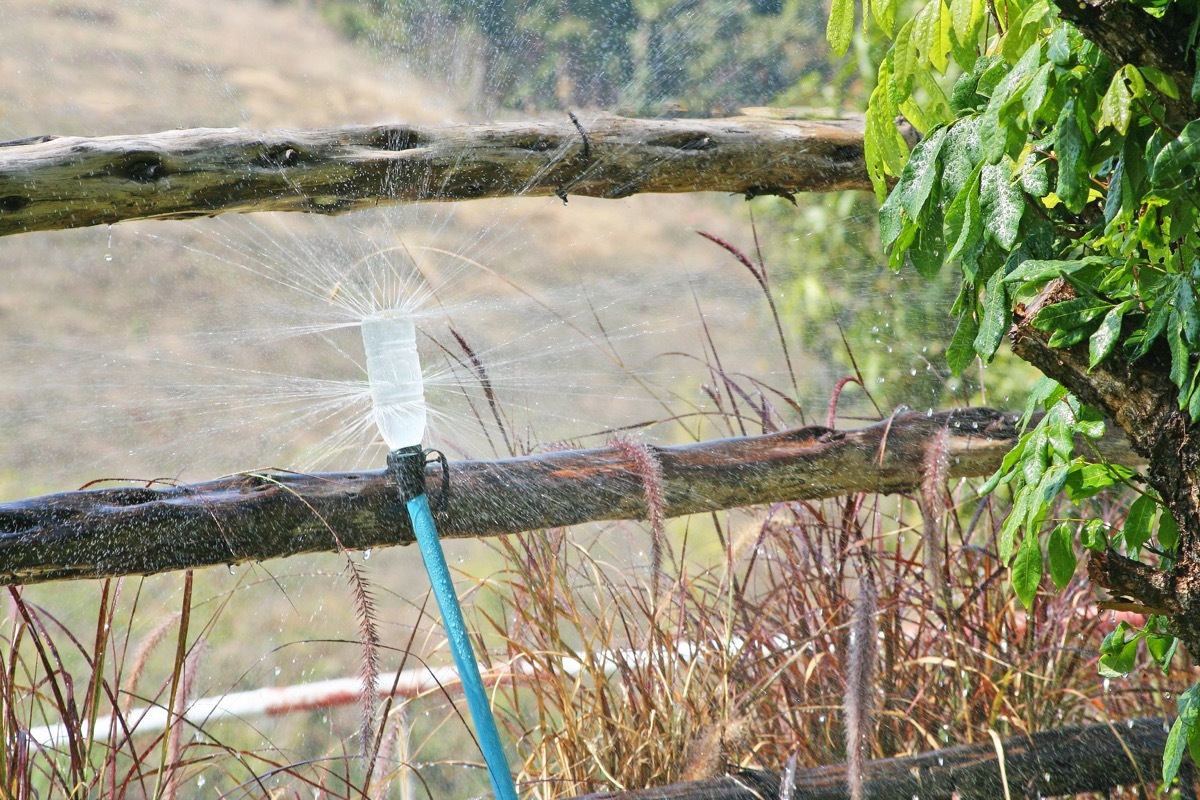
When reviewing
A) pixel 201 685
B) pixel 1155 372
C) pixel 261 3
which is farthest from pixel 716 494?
pixel 261 3

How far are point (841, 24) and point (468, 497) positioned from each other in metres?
0.70

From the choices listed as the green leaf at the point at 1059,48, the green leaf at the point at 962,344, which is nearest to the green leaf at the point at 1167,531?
the green leaf at the point at 962,344

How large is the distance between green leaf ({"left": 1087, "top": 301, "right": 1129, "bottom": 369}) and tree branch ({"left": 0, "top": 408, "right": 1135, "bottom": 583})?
0.67m

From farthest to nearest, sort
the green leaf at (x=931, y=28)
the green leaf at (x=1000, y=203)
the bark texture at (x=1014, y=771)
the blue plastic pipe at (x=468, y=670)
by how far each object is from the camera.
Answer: the bark texture at (x=1014, y=771) → the blue plastic pipe at (x=468, y=670) → the green leaf at (x=931, y=28) → the green leaf at (x=1000, y=203)

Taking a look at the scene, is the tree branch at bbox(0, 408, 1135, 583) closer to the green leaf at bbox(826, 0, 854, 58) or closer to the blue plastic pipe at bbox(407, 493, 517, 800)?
the blue plastic pipe at bbox(407, 493, 517, 800)

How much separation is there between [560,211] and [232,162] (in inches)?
177

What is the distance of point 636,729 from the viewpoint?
1.44 m

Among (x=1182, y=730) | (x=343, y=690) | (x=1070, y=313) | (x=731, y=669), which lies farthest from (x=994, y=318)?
(x=343, y=690)

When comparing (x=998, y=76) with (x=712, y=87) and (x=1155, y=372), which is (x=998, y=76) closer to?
(x=1155, y=372)

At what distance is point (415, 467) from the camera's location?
1.18 meters

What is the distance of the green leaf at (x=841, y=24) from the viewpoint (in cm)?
93

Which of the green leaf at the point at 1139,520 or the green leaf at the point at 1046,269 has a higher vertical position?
the green leaf at the point at 1046,269

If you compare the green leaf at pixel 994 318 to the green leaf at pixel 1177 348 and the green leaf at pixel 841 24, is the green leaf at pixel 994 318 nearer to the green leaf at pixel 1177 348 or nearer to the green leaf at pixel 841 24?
the green leaf at pixel 1177 348

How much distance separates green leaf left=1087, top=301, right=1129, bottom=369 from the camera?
75 centimetres
